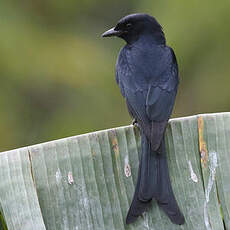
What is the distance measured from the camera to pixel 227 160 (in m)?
3.59

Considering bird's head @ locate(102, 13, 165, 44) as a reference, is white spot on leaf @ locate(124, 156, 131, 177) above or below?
below

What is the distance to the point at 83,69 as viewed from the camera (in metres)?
9.26

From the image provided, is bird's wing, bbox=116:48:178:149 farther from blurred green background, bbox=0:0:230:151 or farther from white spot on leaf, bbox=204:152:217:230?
blurred green background, bbox=0:0:230:151

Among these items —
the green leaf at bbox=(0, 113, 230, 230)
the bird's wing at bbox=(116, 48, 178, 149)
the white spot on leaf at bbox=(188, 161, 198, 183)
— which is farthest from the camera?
the bird's wing at bbox=(116, 48, 178, 149)

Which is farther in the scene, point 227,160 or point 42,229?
point 227,160

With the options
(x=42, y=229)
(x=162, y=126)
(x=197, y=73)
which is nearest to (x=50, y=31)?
(x=197, y=73)

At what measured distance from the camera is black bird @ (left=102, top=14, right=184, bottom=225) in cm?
349

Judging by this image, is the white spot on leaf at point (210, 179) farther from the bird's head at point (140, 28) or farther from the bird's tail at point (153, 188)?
the bird's head at point (140, 28)

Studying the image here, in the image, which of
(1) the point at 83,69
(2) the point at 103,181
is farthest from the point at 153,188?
(1) the point at 83,69

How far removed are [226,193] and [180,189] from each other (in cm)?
24

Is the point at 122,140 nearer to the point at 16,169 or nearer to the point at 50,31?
the point at 16,169

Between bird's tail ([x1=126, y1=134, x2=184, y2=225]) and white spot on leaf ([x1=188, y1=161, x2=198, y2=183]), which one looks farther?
white spot on leaf ([x1=188, y1=161, x2=198, y2=183])

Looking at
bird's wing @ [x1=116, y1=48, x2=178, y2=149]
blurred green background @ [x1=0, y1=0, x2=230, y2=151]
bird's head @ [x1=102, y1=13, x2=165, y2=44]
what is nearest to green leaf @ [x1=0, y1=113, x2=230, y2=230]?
bird's wing @ [x1=116, y1=48, x2=178, y2=149]

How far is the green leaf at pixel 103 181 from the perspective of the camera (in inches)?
132
